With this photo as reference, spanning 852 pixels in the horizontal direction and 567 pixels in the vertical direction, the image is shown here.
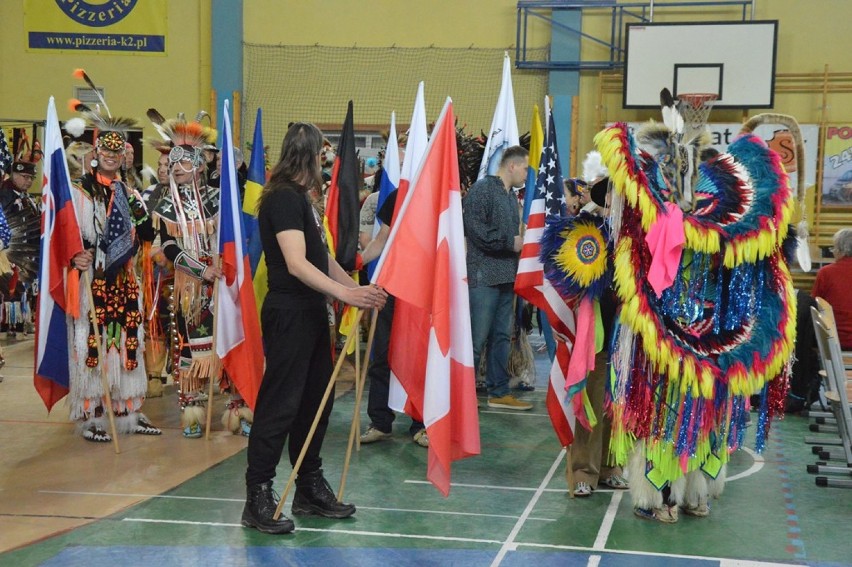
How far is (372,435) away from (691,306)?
2.06m

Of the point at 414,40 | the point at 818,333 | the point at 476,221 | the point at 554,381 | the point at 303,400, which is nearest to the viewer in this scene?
the point at 303,400

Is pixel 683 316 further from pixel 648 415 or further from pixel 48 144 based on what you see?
pixel 48 144

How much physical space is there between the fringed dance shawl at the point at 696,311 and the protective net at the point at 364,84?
8370mm

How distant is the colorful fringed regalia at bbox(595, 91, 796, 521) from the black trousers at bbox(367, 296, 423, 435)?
1678 millimetres

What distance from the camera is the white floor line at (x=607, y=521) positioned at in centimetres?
A: 353

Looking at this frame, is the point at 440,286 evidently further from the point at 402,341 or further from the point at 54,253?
the point at 54,253

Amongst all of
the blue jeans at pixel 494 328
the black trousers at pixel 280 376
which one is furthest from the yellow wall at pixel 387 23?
the black trousers at pixel 280 376

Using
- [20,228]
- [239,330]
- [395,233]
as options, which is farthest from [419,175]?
[20,228]

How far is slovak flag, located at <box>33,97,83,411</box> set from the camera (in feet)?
15.6

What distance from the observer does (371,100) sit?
12.3 metres

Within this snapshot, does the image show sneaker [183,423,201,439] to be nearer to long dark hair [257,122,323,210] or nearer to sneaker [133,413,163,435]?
sneaker [133,413,163,435]

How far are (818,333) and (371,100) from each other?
840 centimetres

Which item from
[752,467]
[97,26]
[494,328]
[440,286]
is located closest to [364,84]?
[97,26]

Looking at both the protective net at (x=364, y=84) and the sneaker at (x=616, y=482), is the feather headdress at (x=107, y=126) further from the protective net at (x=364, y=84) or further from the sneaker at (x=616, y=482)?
the protective net at (x=364, y=84)
